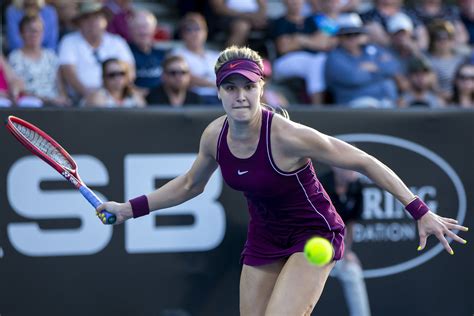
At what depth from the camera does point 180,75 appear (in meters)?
8.76

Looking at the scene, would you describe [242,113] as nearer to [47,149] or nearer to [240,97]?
[240,97]

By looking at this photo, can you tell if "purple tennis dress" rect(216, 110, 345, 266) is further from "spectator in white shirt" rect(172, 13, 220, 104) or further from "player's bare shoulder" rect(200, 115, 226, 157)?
"spectator in white shirt" rect(172, 13, 220, 104)

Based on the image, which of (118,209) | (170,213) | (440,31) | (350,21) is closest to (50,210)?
(170,213)

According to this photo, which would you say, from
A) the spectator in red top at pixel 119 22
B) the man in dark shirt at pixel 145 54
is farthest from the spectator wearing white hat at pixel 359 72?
the spectator in red top at pixel 119 22

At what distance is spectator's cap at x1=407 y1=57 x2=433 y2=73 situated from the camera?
9945 mm

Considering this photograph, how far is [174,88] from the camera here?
881cm

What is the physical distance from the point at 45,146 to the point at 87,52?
3565 mm

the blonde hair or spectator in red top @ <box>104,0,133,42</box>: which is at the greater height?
spectator in red top @ <box>104,0,133,42</box>

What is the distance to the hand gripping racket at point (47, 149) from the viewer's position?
564cm

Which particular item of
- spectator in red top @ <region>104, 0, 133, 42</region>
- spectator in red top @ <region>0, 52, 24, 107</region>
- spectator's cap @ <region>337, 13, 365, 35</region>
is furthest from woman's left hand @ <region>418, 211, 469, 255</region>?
spectator in red top @ <region>104, 0, 133, 42</region>

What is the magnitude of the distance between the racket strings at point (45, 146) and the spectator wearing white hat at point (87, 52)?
10.7 ft

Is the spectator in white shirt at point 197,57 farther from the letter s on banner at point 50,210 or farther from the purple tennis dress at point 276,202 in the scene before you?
the purple tennis dress at point 276,202

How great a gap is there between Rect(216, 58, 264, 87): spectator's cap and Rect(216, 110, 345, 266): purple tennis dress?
280mm

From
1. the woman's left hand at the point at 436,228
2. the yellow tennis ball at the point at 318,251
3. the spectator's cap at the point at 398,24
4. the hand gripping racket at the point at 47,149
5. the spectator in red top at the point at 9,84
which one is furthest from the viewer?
the spectator's cap at the point at 398,24
